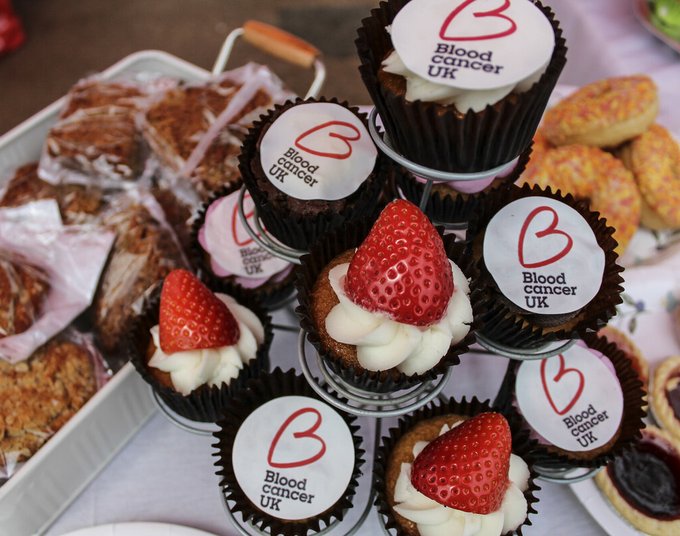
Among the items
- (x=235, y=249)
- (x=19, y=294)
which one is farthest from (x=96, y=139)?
(x=235, y=249)

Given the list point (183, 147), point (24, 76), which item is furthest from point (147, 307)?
point (24, 76)

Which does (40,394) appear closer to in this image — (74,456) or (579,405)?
(74,456)

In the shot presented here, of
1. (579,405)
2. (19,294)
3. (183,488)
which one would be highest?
(19,294)

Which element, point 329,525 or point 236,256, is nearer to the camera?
point 329,525

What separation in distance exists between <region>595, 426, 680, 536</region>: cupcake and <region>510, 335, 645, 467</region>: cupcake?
0.53 ft

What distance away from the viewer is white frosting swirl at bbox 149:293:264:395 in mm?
1216

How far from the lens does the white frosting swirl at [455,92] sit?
868 mm

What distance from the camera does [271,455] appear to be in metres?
1.13

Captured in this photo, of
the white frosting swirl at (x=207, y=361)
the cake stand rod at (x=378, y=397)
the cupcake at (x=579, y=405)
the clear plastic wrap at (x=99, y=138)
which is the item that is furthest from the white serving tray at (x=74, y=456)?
the cupcake at (x=579, y=405)

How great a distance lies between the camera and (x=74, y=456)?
1301 mm

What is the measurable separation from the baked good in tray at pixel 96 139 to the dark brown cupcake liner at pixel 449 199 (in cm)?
100

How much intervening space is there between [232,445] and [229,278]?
1.43 feet

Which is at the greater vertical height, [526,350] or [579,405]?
[526,350]

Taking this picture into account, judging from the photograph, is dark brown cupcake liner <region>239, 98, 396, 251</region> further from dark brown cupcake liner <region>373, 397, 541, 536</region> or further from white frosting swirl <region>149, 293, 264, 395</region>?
dark brown cupcake liner <region>373, 397, 541, 536</region>
